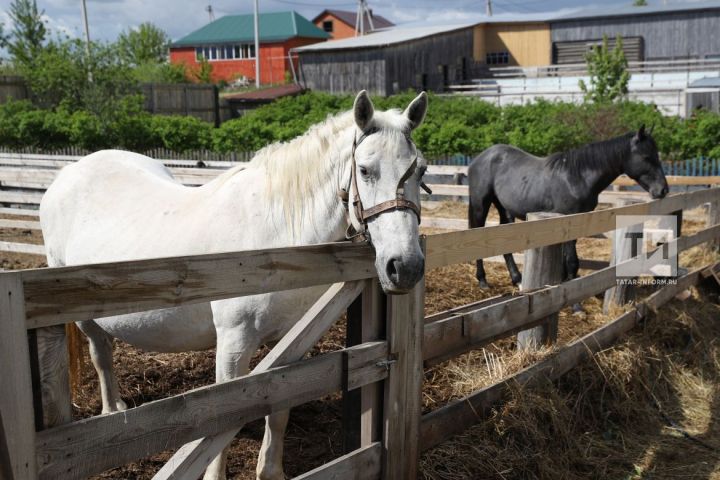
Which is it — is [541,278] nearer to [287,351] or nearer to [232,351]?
[232,351]

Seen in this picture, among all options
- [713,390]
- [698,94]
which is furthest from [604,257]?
[698,94]

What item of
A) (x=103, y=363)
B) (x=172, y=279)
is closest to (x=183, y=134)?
(x=103, y=363)

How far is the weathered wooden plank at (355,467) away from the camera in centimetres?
259

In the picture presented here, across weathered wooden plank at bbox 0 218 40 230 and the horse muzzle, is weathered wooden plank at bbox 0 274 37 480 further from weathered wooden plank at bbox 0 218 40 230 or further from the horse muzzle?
weathered wooden plank at bbox 0 218 40 230

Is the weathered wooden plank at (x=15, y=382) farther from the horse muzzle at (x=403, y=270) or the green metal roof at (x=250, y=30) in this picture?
the green metal roof at (x=250, y=30)

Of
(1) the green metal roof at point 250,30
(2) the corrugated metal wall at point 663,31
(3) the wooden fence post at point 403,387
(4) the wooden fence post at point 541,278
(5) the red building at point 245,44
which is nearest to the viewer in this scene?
(3) the wooden fence post at point 403,387

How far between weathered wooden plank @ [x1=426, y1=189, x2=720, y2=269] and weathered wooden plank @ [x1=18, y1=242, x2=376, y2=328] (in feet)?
2.23

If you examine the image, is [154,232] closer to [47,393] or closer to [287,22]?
[47,393]

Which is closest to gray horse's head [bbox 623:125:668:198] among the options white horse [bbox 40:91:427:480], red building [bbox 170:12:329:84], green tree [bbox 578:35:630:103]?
white horse [bbox 40:91:427:480]

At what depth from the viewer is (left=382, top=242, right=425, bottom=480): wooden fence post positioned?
113 inches

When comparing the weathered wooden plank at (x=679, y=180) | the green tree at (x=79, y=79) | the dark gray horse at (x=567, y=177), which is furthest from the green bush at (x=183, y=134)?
the dark gray horse at (x=567, y=177)

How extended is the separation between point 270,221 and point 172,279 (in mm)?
1060

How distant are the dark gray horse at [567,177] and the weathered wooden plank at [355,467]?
4.69m

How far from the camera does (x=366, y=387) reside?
2.87 metres
